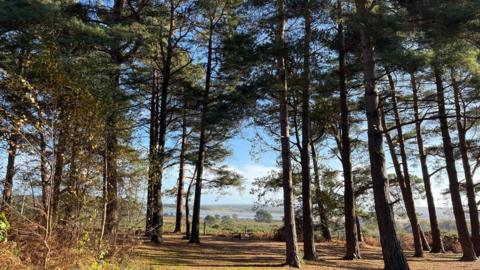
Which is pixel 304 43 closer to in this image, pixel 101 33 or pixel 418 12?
pixel 418 12

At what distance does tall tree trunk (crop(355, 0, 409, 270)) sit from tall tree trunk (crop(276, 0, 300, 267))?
2.03m

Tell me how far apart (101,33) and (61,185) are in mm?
6190

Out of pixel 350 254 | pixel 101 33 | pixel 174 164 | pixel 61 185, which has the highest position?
pixel 101 33

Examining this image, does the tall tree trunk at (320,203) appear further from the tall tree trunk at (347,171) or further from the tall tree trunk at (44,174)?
the tall tree trunk at (44,174)

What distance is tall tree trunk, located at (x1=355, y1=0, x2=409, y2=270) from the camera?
8195 millimetres

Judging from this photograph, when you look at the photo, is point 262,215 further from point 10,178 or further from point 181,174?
point 10,178

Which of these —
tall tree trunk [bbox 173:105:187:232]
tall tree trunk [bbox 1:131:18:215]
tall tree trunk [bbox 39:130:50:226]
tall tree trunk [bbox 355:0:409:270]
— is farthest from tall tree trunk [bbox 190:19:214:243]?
tall tree trunk [bbox 39:130:50:226]

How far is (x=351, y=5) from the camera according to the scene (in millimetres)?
9680

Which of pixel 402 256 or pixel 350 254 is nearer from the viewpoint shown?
pixel 402 256

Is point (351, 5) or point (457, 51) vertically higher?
point (351, 5)

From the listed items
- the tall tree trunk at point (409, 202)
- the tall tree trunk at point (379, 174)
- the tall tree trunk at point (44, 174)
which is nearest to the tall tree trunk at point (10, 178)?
the tall tree trunk at point (44, 174)

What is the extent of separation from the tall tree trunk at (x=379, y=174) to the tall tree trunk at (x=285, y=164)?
6.66ft

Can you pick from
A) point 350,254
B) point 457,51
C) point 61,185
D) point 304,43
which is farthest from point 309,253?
point 61,185

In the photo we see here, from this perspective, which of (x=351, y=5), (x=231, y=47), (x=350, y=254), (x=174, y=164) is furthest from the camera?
(x=174, y=164)
